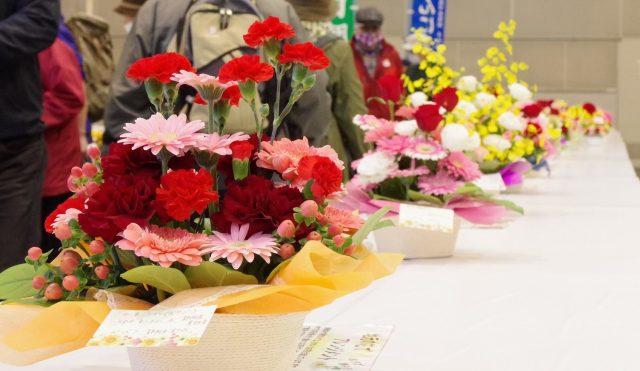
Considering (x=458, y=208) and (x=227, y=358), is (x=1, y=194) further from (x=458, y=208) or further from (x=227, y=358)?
(x=227, y=358)

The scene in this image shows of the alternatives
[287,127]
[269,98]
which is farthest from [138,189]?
[287,127]

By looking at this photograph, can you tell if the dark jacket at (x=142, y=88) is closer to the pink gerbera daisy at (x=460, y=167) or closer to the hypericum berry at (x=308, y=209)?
the pink gerbera daisy at (x=460, y=167)

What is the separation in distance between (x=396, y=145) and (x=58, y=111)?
5.59ft

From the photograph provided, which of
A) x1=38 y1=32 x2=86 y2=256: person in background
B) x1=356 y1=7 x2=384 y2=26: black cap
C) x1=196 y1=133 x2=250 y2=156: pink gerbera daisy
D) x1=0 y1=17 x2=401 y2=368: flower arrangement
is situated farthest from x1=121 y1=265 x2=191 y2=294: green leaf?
x1=356 y1=7 x2=384 y2=26: black cap

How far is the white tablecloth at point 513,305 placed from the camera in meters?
1.18

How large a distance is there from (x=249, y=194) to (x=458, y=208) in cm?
112

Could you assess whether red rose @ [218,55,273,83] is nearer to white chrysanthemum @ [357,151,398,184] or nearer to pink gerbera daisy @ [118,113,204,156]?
pink gerbera daisy @ [118,113,204,156]

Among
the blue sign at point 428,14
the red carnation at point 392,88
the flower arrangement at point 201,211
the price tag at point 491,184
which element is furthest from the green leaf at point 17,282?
the blue sign at point 428,14

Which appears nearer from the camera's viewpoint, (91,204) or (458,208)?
(91,204)

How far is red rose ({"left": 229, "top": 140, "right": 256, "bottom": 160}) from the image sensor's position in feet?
3.01

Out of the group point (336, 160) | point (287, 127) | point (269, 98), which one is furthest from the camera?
point (287, 127)

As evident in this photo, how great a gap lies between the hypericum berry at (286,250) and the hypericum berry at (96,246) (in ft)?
0.48

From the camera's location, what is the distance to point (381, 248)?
1.91 metres

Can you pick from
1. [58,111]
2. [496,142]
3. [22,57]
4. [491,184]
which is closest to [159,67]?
[491,184]
